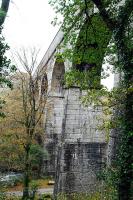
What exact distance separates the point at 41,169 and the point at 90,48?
17.4 meters

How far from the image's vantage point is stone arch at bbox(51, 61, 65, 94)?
80.3 feet

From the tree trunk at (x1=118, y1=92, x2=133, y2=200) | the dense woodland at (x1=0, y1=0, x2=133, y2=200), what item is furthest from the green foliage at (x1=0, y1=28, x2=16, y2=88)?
the tree trunk at (x1=118, y1=92, x2=133, y2=200)

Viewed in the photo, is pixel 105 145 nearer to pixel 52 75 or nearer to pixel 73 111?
pixel 73 111

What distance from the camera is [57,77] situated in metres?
25.3

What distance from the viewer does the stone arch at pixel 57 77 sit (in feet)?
80.3

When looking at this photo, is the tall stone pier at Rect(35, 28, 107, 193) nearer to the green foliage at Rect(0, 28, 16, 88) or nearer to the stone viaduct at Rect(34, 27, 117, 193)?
Result: the stone viaduct at Rect(34, 27, 117, 193)

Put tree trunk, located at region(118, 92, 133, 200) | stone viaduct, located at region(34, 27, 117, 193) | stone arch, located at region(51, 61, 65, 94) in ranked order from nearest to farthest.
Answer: tree trunk, located at region(118, 92, 133, 200), stone viaduct, located at region(34, 27, 117, 193), stone arch, located at region(51, 61, 65, 94)

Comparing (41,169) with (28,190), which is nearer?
(28,190)

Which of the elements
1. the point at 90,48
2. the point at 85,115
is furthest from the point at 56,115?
the point at 90,48

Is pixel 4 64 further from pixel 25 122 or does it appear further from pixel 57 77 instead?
pixel 57 77

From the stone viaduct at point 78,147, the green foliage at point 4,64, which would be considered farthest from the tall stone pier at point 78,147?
the green foliage at point 4,64

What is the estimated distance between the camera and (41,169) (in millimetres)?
27734

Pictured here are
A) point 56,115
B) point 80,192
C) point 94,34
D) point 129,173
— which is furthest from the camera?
point 56,115

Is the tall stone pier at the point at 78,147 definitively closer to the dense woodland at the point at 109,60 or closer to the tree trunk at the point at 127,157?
the dense woodland at the point at 109,60
